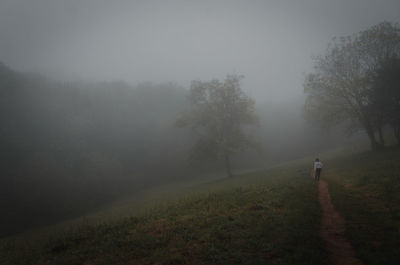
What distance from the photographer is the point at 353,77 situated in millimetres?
32562

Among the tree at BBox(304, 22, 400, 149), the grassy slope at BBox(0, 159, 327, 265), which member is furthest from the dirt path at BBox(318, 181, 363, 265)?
the tree at BBox(304, 22, 400, 149)

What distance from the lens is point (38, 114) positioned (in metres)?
57.0

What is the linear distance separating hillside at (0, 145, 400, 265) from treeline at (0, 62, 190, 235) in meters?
27.7

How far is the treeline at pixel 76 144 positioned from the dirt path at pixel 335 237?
3808 centimetres

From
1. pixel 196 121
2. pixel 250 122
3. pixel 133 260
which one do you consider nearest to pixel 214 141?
pixel 196 121

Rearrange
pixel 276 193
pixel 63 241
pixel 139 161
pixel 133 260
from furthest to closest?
pixel 139 161 → pixel 276 193 → pixel 63 241 → pixel 133 260

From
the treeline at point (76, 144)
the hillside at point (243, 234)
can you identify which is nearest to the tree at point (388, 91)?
the hillside at point (243, 234)

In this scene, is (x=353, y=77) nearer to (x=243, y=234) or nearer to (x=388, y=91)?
(x=388, y=91)

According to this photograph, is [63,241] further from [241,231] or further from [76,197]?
[76,197]

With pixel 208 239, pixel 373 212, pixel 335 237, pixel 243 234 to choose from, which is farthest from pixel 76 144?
pixel 373 212

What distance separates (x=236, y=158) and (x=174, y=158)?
65.6ft

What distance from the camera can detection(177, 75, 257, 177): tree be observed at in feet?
124

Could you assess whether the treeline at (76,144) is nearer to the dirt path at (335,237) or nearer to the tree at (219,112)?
the tree at (219,112)

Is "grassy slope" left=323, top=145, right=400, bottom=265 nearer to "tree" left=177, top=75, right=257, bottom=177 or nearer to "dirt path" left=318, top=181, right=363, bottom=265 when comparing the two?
"dirt path" left=318, top=181, right=363, bottom=265
